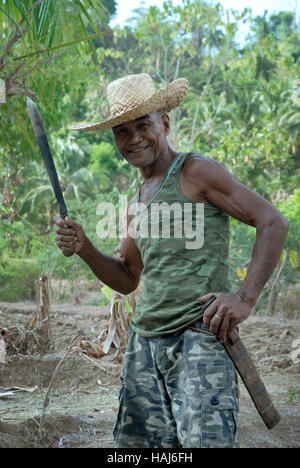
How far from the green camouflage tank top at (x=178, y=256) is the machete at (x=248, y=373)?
0.12 metres

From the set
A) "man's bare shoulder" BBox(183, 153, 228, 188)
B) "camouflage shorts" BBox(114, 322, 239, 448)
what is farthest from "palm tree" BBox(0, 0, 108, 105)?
"camouflage shorts" BBox(114, 322, 239, 448)

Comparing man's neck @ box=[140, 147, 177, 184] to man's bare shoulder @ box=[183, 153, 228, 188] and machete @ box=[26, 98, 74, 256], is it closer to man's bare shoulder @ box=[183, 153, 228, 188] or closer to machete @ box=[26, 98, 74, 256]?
man's bare shoulder @ box=[183, 153, 228, 188]

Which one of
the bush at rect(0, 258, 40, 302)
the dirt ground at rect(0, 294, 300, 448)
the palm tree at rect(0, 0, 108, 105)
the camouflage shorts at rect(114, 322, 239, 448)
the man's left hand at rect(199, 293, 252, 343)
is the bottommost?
the bush at rect(0, 258, 40, 302)

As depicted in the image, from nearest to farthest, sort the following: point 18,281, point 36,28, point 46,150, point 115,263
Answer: point 46,150, point 115,263, point 36,28, point 18,281

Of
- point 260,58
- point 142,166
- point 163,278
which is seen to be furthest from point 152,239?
point 260,58

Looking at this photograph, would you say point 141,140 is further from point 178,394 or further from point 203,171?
point 178,394

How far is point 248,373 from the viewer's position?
1829 mm

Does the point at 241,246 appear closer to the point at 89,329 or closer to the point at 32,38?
the point at 89,329

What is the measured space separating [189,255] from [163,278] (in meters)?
0.12

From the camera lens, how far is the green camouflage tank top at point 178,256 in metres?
1.86

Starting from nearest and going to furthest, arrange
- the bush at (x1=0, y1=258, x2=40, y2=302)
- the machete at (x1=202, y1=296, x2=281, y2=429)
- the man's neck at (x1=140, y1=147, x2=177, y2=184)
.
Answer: the machete at (x1=202, y1=296, x2=281, y2=429), the man's neck at (x1=140, y1=147, x2=177, y2=184), the bush at (x1=0, y1=258, x2=40, y2=302)

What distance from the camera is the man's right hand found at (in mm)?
1999

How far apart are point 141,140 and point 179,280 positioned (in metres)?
0.55

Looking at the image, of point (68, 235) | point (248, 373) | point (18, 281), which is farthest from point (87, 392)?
point (18, 281)
